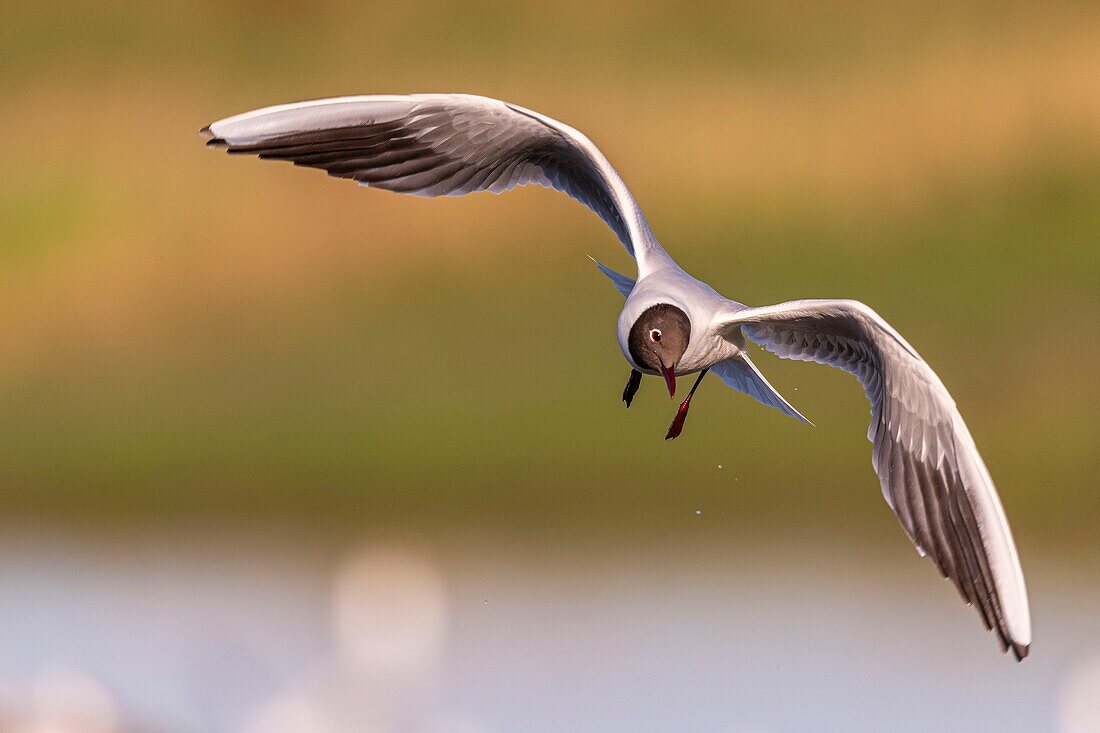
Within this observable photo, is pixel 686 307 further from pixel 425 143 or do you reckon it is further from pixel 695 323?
pixel 425 143

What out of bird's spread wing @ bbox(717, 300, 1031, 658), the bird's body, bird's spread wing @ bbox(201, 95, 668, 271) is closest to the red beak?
the bird's body

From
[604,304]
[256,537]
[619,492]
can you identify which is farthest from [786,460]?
[256,537]

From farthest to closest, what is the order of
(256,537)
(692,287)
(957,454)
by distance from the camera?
(256,537)
(692,287)
(957,454)

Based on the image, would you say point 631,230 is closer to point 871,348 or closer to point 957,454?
point 871,348

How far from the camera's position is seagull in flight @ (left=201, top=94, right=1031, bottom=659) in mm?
4754

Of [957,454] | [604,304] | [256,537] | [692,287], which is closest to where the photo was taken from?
[957,454]

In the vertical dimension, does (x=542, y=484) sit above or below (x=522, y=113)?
below

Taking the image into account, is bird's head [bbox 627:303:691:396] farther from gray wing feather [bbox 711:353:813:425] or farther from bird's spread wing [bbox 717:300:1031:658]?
gray wing feather [bbox 711:353:813:425]

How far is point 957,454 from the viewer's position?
188 inches

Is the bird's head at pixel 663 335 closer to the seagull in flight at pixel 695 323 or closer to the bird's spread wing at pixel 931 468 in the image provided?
the seagull in flight at pixel 695 323

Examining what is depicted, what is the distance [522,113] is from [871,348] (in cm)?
147

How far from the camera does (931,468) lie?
4.89 meters

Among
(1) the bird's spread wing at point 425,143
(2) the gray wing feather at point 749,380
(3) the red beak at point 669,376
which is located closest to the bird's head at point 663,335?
(3) the red beak at point 669,376

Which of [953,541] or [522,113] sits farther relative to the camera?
Answer: [522,113]
